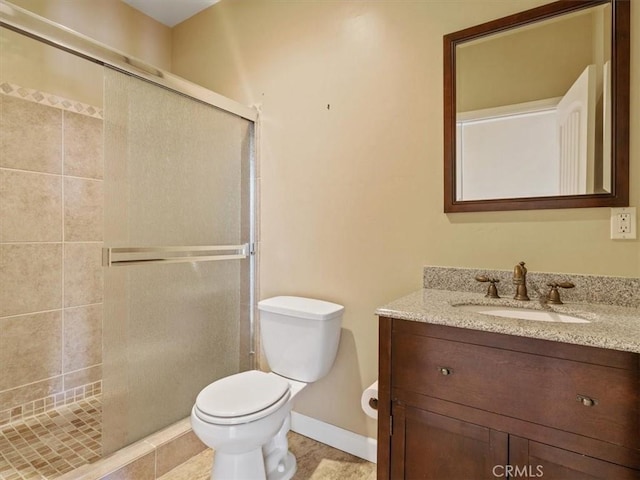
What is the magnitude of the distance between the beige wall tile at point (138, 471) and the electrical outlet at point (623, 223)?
2098 mm

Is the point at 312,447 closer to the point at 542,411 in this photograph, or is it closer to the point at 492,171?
the point at 542,411

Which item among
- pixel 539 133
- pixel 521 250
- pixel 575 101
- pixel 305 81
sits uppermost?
pixel 305 81

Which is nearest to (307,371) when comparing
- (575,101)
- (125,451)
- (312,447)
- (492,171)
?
(312,447)

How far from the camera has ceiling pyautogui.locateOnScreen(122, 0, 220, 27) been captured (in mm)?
2301

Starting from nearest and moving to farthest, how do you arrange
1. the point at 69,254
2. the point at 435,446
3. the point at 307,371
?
the point at 435,446, the point at 307,371, the point at 69,254

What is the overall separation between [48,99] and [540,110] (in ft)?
8.51

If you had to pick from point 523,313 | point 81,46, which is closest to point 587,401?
point 523,313

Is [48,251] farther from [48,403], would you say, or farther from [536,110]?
[536,110]

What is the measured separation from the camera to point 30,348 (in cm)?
192

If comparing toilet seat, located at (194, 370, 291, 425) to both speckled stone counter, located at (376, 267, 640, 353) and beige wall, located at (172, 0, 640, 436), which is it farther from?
speckled stone counter, located at (376, 267, 640, 353)

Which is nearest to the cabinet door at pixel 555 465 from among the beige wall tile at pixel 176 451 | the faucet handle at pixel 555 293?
the faucet handle at pixel 555 293

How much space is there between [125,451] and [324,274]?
1.21 meters

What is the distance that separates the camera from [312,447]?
70.9 inches

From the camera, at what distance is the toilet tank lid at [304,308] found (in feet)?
5.29
